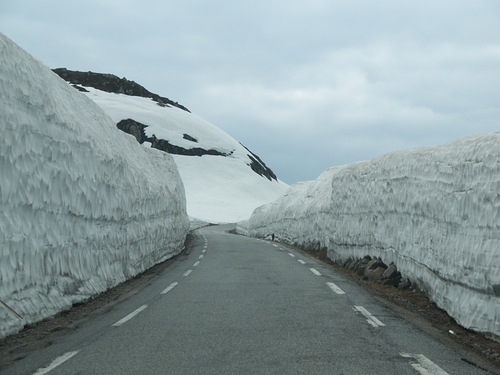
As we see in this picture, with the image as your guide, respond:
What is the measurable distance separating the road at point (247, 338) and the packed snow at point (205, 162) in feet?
275

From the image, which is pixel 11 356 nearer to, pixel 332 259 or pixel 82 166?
pixel 82 166

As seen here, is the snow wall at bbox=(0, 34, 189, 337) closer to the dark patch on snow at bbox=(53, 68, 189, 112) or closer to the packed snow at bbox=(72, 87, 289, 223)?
the packed snow at bbox=(72, 87, 289, 223)

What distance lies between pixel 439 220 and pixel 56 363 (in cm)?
677

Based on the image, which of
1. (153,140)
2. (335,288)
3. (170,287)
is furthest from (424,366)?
(153,140)

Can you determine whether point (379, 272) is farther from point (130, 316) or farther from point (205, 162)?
point (205, 162)

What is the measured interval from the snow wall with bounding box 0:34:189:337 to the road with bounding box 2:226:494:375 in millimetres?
1033

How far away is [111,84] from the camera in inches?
7057

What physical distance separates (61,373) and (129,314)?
3.20 m

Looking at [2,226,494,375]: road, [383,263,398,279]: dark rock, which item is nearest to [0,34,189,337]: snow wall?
[2,226,494,375]: road

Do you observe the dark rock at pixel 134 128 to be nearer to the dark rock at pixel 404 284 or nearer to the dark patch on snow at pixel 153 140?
the dark patch on snow at pixel 153 140

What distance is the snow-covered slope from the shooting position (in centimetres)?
11200

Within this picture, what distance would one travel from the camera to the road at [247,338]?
5.17m

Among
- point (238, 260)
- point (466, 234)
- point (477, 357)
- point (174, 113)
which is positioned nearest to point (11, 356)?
point (477, 357)

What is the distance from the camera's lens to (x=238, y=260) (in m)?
17.3
